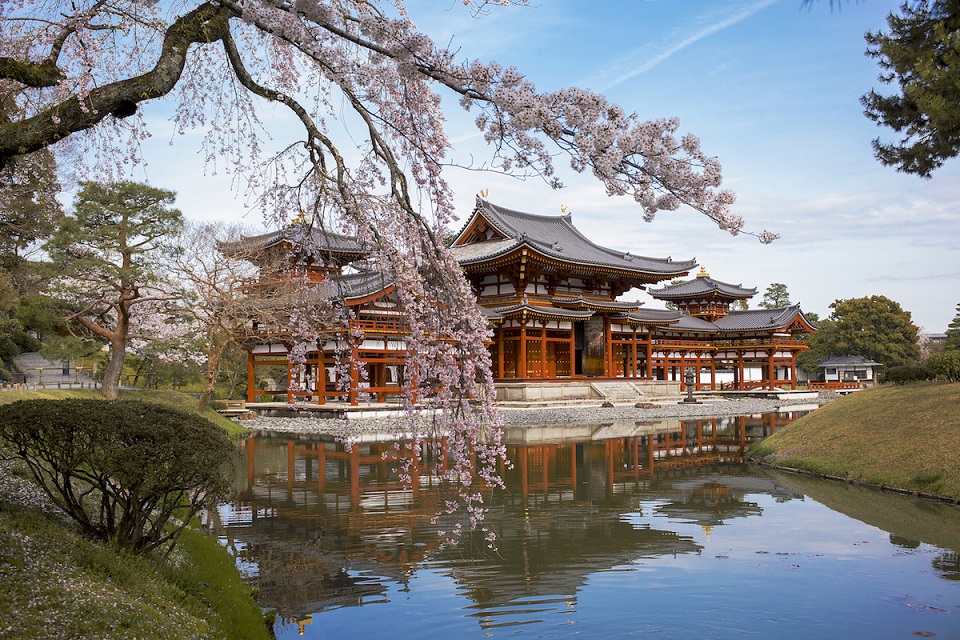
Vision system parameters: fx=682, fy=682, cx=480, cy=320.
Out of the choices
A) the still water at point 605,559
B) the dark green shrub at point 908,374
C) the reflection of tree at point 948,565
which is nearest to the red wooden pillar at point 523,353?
the dark green shrub at point 908,374

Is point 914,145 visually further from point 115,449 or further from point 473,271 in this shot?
point 473,271

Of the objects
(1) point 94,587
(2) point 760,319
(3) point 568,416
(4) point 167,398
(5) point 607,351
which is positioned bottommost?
(3) point 568,416

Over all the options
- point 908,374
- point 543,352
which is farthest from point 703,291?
point 908,374

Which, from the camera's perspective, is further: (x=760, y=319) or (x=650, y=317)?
(x=760, y=319)

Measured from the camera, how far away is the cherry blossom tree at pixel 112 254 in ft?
67.2

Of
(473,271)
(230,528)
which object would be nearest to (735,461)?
(230,528)

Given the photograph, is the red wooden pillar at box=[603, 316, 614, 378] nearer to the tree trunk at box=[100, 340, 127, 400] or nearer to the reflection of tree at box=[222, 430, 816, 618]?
the reflection of tree at box=[222, 430, 816, 618]

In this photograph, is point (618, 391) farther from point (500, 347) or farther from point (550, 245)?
point (550, 245)

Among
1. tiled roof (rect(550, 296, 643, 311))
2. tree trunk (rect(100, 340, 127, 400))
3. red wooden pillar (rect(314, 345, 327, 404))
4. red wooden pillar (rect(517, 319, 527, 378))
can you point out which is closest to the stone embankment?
red wooden pillar (rect(314, 345, 327, 404))

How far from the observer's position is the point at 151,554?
5.65 metres

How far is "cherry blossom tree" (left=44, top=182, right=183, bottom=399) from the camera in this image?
20.5 meters

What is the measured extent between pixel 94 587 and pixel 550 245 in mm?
28774

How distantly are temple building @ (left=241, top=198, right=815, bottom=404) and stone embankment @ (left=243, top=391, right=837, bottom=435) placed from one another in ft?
4.31

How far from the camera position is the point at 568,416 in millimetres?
26672
